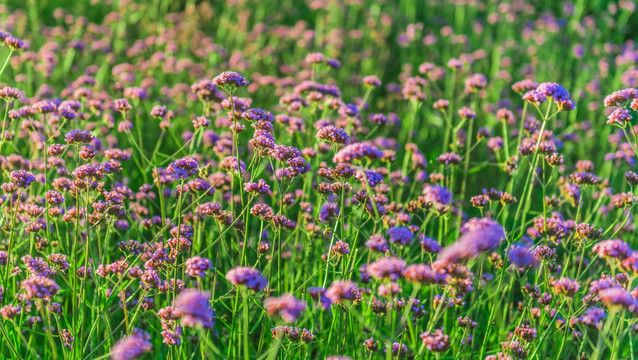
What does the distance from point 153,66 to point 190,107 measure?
0.67 meters

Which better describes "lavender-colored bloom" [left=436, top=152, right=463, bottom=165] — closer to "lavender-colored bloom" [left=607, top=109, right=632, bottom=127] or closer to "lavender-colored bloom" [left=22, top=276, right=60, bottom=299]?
"lavender-colored bloom" [left=607, top=109, right=632, bottom=127]

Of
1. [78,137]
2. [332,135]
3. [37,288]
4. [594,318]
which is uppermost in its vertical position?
[332,135]

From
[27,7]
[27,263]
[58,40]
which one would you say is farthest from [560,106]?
[27,7]

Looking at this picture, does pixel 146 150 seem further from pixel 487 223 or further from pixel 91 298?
pixel 487 223

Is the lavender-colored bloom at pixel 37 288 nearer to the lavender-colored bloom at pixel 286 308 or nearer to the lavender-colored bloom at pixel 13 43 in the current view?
the lavender-colored bloom at pixel 286 308

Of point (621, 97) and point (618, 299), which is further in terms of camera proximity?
point (621, 97)

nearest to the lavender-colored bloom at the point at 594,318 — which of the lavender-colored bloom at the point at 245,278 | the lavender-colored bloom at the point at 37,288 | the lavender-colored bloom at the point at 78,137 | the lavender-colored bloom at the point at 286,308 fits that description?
the lavender-colored bloom at the point at 286,308

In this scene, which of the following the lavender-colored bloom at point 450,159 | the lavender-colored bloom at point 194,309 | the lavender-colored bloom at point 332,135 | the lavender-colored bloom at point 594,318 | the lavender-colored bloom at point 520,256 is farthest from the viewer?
the lavender-colored bloom at point 450,159

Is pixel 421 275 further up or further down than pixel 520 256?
further up

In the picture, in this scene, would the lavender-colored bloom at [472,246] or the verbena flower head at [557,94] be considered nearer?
the lavender-colored bloom at [472,246]

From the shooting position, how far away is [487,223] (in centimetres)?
238

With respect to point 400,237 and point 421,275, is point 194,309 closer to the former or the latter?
point 421,275

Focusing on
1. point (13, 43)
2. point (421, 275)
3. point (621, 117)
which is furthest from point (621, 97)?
point (13, 43)

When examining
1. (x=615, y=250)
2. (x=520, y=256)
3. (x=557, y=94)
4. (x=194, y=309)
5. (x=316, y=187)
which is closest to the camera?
(x=194, y=309)
